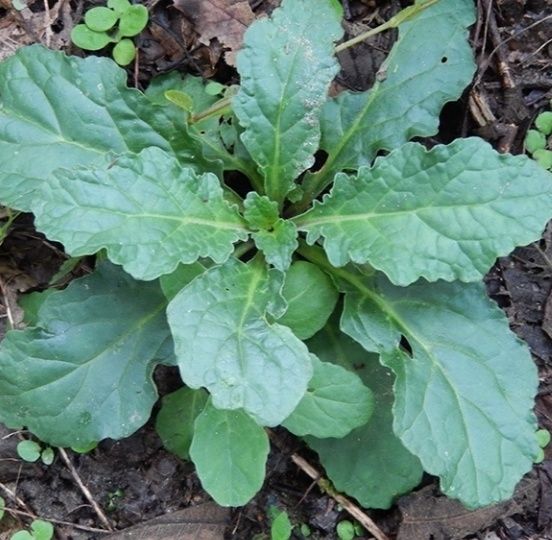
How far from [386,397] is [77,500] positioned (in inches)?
40.8

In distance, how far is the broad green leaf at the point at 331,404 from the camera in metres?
→ 2.22

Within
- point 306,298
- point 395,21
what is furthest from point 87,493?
point 395,21

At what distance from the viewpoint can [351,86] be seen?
2.66 meters

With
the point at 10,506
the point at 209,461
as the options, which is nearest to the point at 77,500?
the point at 10,506

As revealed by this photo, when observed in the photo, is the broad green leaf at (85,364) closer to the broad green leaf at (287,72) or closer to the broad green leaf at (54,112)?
the broad green leaf at (54,112)

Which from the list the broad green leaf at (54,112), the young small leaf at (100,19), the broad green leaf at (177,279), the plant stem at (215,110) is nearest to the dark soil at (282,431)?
the young small leaf at (100,19)

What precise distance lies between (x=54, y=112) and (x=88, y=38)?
0.40m

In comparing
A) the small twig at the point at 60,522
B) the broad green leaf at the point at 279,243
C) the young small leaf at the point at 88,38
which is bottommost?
the small twig at the point at 60,522

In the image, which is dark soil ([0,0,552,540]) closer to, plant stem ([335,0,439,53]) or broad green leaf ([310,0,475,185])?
plant stem ([335,0,439,53])

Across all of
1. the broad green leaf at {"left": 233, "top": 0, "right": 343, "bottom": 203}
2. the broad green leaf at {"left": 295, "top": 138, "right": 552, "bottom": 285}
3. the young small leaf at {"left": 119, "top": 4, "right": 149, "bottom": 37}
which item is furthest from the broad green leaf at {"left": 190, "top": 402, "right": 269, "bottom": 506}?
the young small leaf at {"left": 119, "top": 4, "right": 149, "bottom": 37}

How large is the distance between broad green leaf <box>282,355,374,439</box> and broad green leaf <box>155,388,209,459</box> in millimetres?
359

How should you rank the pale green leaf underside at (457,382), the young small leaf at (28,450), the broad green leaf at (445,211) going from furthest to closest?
the young small leaf at (28,450), the pale green leaf underside at (457,382), the broad green leaf at (445,211)

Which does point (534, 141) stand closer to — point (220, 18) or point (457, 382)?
point (457, 382)

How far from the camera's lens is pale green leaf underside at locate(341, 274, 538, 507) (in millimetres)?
2184
